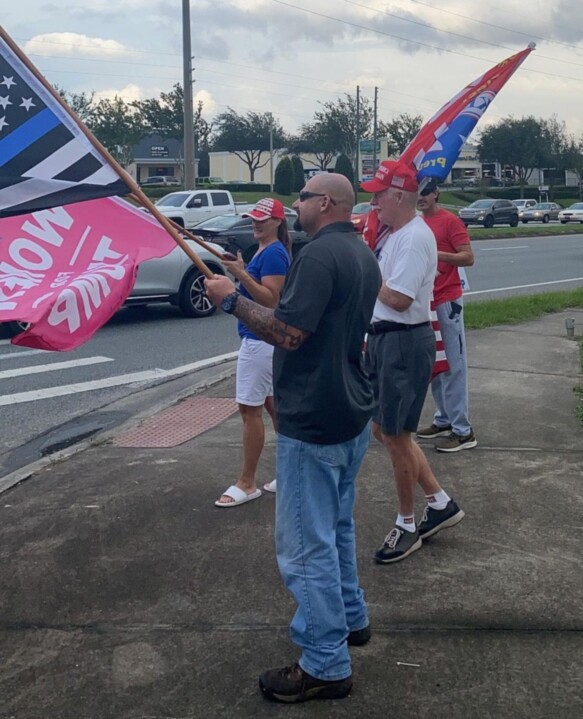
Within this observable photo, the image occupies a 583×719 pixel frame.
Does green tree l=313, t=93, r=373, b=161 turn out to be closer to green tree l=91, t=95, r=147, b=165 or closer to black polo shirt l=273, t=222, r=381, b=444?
green tree l=91, t=95, r=147, b=165

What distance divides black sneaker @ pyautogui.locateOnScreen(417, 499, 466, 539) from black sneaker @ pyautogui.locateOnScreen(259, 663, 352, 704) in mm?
1436

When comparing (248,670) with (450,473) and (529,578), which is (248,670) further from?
(450,473)

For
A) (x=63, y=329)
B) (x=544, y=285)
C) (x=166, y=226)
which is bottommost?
(x=544, y=285)

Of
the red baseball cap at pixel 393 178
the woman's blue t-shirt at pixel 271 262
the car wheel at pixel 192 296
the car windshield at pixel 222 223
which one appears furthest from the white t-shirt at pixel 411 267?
the car windshield at pixel 222 223

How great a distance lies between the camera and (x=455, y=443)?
624 centimetres

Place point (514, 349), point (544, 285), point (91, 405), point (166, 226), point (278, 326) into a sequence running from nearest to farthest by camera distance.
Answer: point (278, 326), point (166, 226), point (91, 405), point (514, 349), point (544, 285)

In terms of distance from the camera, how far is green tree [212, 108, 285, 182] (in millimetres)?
92375

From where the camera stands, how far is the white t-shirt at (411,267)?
14.4 ft

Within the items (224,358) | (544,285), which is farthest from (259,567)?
(544,285)

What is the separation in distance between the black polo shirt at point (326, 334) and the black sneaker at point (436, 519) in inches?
57.1

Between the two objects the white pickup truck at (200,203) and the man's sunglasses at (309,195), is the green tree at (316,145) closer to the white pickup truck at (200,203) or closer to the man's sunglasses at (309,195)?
the white pickup truck at (200,203)

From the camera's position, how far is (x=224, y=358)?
1052 centimetres

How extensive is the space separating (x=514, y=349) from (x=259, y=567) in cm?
643

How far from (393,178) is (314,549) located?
73.5 inches
